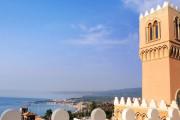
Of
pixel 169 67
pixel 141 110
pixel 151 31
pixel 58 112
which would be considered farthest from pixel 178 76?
pixel 58 112

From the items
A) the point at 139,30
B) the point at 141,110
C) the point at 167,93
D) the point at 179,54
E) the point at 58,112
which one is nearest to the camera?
the point at 58,112

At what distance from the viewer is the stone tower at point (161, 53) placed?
1825 centimetres

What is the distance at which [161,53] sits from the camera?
18.8 meters

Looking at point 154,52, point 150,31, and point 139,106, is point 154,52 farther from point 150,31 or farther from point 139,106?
point 139,106

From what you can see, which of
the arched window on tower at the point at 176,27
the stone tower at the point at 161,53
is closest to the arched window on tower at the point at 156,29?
the stone tower at the point at 161,53

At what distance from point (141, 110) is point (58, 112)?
12.5 meters

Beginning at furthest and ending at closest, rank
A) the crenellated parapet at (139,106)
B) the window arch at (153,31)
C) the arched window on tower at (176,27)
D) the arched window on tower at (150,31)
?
the arched window on tower at (150,31), the window arch at (153,31), the arched window on tower at (176,27), the crenellated parapet at (139,106)

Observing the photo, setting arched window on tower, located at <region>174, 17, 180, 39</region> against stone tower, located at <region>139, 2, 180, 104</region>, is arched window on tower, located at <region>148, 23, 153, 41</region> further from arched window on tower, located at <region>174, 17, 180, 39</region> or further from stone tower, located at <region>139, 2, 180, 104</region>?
arched window on tower, located at <region>174, 17, 180, 39</region>

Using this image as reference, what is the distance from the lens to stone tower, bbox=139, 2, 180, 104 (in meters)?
18.2

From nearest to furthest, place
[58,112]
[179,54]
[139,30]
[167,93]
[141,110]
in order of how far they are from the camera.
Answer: [58,112] → [141,110] → [167,93] → [179,54] → [139,30]

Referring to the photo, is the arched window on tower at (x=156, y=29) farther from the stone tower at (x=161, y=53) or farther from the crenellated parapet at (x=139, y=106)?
the crenellated parapet at (x=139, y=106)

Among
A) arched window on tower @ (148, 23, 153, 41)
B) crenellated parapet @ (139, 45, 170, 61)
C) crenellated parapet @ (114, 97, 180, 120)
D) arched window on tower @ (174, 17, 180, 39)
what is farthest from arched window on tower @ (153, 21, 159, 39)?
crenellated parapet @ (114, 97, 180, 120)

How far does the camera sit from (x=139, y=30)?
2122 centimetres

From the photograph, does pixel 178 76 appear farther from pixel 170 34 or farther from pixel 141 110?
pixel 141 110
